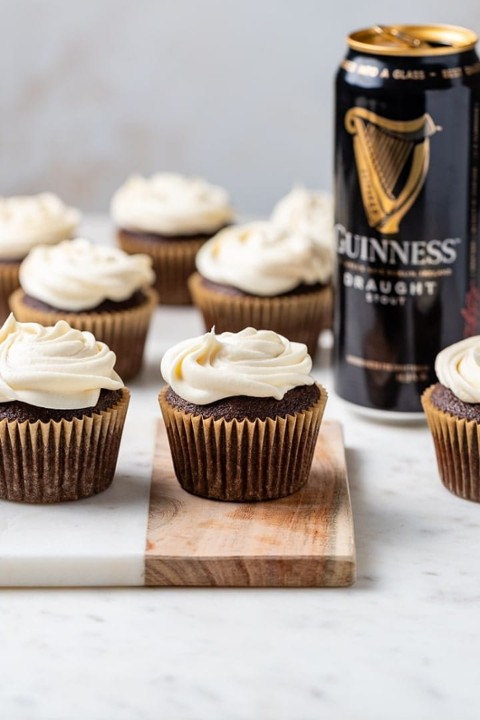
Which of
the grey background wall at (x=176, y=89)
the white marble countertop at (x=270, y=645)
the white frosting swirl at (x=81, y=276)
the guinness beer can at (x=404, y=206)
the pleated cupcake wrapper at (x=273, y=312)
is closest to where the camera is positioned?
the white marble countertop at (x=270, y=645)

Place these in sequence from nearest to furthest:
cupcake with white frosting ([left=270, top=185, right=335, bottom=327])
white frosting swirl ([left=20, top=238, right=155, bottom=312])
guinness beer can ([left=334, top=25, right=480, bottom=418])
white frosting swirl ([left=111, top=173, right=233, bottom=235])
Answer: guinness beer can ([left=334, top=25, right=480, bottom=418]) → white frosting swirl ([left=20, top=238, right=155, bottom=312]) → cupcake with white frosting ([left=270, top=185, right=335, bottom=327]) → white frosting swirl ([left=111, top=173, right=233, bottom=235])

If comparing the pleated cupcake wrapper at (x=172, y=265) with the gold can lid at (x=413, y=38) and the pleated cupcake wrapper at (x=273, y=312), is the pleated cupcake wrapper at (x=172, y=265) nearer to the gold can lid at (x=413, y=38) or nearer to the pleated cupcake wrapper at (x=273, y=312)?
the pleated cupcake wrapper at (x=273, y=312)

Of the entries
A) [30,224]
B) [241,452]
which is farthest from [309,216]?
[241,452]

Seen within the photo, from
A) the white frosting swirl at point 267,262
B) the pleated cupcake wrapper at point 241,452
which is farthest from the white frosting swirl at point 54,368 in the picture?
the white frosting swirl at point 267,262

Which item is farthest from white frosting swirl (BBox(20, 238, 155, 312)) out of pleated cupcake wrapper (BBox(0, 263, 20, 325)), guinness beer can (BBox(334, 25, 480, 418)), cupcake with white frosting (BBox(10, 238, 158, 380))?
guinness beer can (BBox(334, 25, 480, 418))

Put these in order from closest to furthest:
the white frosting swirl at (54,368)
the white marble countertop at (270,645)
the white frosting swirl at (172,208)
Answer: the white marble countertop at (270,645)
the white frosting swirl at (54,368)
the white frosting swirl at (172,208)

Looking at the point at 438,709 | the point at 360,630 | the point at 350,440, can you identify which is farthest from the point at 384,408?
the point at 438,709

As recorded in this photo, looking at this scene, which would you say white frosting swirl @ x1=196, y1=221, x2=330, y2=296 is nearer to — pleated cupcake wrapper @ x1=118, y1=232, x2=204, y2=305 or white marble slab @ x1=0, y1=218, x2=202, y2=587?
pleated cupcake wrapper @ x1=118, y1=232, x2=204, y2=305

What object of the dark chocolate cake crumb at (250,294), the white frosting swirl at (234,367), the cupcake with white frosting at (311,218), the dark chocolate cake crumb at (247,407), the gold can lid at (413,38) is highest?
the gold can lid at (413,38)
